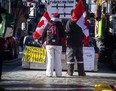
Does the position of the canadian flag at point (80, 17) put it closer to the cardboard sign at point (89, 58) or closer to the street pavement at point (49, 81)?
the cardboard sign at point (89, 58)

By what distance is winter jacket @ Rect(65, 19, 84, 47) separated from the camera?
13266 millimetres

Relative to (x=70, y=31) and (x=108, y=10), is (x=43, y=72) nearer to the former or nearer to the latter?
(x=70, y=31)

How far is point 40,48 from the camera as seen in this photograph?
577 inches

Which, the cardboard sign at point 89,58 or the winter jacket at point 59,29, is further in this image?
the cardboard sign at point 89,58

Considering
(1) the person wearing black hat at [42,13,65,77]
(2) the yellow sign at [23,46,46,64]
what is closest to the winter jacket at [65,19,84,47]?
(1) the person wearing black hat at [42,13,65,77]

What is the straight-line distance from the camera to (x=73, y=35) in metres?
13.3

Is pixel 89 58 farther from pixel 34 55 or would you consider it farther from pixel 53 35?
pixel 53 35

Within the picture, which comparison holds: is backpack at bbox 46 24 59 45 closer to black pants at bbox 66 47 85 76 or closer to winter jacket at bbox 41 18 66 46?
winter jacket at bbox 41 18 66 46

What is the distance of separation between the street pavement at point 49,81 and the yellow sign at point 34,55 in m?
0.39

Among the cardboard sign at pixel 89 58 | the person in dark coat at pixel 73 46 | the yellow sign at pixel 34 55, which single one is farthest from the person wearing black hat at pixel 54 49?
the cardboard sign at pixel 89 58

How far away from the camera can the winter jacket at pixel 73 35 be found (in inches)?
522

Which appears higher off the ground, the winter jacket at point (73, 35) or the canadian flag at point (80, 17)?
the canadian flag at point (80, 17)

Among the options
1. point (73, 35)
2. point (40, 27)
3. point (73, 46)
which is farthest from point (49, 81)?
point (40, 27)

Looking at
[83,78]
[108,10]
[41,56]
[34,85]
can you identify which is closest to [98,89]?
[34,85]
